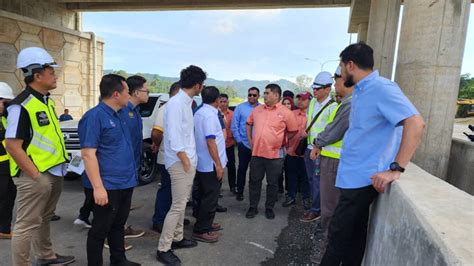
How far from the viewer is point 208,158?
13.0ft

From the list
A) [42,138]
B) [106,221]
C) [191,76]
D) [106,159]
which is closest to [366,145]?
[191,76]

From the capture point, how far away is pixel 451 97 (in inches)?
174

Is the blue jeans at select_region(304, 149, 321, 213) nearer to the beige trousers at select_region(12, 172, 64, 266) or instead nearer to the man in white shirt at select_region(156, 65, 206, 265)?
the man in white shirt at select_region(156, 65, 206, 265)

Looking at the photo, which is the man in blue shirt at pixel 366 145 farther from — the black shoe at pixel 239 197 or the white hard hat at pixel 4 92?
the white hard hat at pixel 4 92

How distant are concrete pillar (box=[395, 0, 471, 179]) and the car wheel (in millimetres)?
4662

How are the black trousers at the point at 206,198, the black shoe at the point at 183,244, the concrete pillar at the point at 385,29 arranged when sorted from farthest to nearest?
the concrete pillar at the point at 385,29, the black trousers at the point at 206,198, the black shoe at the point at 183,244

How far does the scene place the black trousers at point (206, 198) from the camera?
4.03 metres

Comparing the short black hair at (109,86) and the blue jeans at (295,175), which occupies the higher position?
the short black hair at (109,86)

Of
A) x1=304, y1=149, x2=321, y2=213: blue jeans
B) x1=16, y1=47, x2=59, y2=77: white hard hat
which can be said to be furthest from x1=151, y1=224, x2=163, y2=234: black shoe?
x1=16, y1=47, x2=59, y2=77: white hard hat

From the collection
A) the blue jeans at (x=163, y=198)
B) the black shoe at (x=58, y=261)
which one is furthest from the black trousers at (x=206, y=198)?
the black shoe at (x=58, y=261)

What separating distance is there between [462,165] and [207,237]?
3.66 metres

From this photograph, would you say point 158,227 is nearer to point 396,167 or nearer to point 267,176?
point 267,176

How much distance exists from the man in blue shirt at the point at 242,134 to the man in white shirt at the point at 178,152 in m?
2.55

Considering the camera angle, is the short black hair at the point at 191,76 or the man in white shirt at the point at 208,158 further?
the man in white shirt at the point at 208,158
